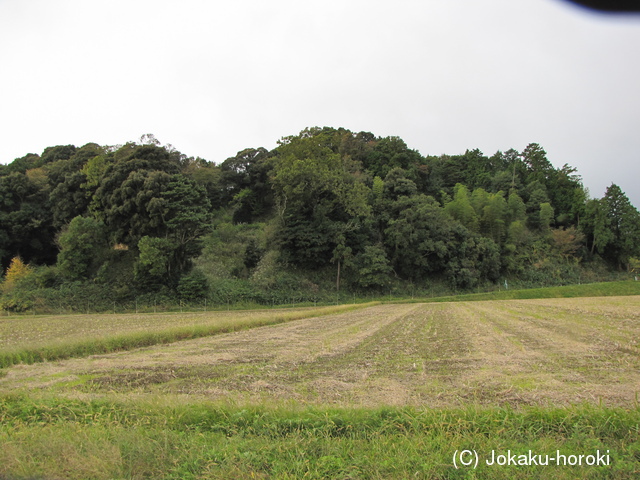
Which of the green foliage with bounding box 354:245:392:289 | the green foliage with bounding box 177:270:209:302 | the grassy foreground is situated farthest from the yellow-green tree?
the grassy foreground

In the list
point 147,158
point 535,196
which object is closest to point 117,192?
point 147,158

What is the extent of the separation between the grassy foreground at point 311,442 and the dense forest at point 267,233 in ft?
80.7

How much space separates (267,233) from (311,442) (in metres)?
32.0

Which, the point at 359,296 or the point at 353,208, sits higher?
the point at 353,208

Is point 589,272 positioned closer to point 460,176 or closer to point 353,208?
point 460,176

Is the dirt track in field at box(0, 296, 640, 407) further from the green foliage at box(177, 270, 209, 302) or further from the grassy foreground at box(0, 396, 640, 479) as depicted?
the green foliage at box(177, 270, 209, 302)

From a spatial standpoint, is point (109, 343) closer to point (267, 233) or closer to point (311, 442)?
point (311, 442)

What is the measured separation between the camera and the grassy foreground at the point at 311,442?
3.00 m

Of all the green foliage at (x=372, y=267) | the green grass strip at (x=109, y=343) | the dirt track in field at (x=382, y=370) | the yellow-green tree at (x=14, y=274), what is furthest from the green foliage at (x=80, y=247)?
the green foliage at (x=372, y=267)

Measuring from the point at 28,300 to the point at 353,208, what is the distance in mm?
27485

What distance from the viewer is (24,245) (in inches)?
1443

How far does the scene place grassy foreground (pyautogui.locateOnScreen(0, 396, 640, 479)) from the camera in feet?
9.84

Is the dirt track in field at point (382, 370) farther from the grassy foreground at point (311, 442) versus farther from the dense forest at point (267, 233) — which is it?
the dense forest at point (267, 233)

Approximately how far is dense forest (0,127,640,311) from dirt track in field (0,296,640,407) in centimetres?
1938
